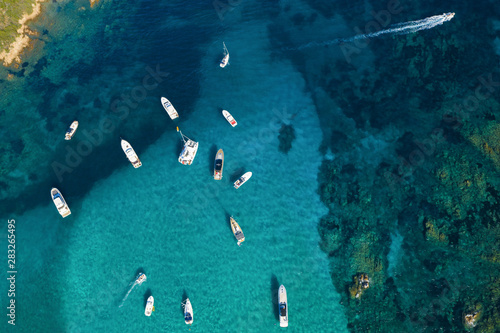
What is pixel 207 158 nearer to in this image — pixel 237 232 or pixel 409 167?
pixel 237 232

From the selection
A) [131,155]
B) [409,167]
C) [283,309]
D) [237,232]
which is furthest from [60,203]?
[409,167]

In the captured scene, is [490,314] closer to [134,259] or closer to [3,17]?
[134,259]

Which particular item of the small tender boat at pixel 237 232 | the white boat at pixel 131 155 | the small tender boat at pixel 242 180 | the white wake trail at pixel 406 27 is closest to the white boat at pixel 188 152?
the white boat at pixel 131 155

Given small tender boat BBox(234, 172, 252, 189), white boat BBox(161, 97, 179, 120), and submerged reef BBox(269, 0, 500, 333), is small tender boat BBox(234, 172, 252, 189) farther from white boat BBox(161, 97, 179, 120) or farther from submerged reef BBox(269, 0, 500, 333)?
white boat BBox(161, 97, 179, 120)

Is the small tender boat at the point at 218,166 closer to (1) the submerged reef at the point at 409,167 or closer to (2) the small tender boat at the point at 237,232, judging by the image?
(2) the small tender boat at the point at 237,232

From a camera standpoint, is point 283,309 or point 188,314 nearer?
point 283,309

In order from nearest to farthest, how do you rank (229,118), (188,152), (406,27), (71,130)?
(188,152), (229,118), (71,130), (406,27)

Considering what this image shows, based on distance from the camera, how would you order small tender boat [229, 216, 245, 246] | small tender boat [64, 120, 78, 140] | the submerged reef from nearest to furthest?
the submerged reef → small tender boat [229, 216, 245, 246] → small tender boat [64, 120, 78, 140]

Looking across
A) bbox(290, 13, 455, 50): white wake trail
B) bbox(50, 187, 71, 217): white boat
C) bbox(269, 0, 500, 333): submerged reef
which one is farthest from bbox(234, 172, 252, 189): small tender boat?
bbox(50, 187, 71, 217): white boat
